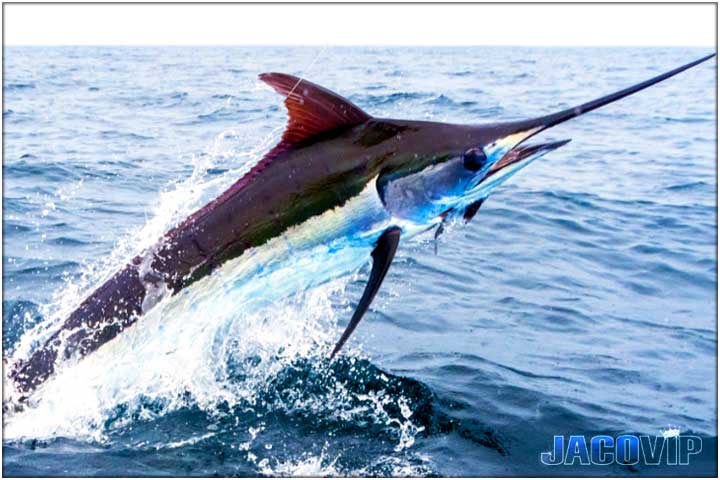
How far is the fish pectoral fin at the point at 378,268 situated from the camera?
3.58m

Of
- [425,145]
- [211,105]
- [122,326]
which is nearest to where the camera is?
[425,145]

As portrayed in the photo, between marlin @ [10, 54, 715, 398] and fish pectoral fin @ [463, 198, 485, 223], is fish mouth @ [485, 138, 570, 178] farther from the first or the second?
fish pectoral fin @ [463, 198, 485, 223]

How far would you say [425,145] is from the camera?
389 centimetres

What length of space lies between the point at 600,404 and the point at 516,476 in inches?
52.1

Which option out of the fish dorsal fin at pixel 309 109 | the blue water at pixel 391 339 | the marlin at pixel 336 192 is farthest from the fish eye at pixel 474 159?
the blue water at pixel 391 339

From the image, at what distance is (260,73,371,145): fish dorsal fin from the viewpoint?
3949 millimetres

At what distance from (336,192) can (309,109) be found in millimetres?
471

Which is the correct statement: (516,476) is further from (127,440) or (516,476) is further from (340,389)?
(127,440)

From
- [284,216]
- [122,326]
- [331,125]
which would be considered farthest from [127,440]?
[331,125]

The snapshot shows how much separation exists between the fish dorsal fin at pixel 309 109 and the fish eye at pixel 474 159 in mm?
643

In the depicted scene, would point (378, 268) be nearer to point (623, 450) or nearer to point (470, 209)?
point (470, 209)

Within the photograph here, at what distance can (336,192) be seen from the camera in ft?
12.9

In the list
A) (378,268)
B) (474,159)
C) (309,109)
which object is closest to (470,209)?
(474,159)

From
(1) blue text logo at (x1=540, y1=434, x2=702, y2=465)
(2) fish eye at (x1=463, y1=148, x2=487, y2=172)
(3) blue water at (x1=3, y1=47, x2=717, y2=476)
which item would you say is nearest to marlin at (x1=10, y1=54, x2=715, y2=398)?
(2) fish eye at (x1=463, y1=148, x2=487, y2=172)
